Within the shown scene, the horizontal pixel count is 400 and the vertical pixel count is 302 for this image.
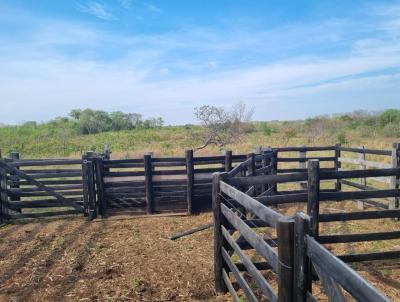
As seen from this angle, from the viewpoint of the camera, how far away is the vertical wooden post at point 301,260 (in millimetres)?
2191

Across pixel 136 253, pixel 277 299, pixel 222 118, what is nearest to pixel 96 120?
pixel 222 118

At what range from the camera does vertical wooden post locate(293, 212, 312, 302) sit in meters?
2.19

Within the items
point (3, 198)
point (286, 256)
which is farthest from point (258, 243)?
point (3, 198)

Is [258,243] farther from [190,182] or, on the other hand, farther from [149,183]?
[149,183]

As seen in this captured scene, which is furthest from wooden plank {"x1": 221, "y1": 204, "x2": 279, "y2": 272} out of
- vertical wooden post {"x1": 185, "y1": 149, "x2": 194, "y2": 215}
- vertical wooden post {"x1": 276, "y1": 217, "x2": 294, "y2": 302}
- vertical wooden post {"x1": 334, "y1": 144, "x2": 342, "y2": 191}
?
vertical wooden post {"x1": 334, "y1": 144, "x2": 342, "y2": 191}

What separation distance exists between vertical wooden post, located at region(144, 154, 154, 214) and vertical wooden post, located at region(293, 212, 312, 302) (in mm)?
7374

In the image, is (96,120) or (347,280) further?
(96,120)

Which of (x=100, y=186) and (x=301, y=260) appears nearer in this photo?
(x=301, y=260)

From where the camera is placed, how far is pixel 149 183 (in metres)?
9.57

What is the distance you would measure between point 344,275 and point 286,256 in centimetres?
65

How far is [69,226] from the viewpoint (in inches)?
338

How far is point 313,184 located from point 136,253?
356 cm

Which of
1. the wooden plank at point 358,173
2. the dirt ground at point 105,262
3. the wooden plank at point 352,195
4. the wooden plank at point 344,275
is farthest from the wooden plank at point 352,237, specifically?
the wooden plank at point 344,275

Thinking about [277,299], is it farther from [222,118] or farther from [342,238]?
[222,118]
